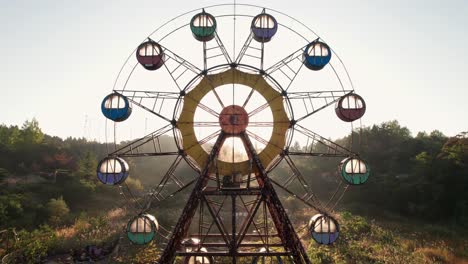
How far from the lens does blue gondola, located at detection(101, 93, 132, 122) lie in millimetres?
14703

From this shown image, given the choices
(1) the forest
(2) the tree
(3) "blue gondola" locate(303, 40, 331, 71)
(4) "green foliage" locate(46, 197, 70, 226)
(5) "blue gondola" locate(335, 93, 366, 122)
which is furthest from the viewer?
(2) the tree

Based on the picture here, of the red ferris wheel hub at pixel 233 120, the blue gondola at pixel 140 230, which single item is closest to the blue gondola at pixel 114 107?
the red ferris wheel hub at pixel 233 120

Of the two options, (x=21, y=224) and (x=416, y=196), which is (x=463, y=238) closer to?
(x=416, y=196)

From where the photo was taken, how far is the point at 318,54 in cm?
1559

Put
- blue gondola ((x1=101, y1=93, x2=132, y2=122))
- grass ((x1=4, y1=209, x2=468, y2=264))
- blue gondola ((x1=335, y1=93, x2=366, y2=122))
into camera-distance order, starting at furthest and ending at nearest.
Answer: grass ((x1=4, y1=209, x2=468, y2=264)), blue gondola ((x1=335, y1=93, x2=366, y2=122)), blue gondola ((x1=101, y1=93, x2=132, y2=122))

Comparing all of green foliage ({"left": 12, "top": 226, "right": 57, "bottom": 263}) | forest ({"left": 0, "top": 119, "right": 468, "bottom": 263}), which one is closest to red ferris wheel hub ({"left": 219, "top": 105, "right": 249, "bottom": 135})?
forest ({"left": 0, "top": 119, "right": 468, "bottom": 263})

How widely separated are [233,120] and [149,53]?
4.19 meters

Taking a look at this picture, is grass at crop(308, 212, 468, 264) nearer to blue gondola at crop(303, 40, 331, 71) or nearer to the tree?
blue gondola at crop(303, 40, 331, 71)

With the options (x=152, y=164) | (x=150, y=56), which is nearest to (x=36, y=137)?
(x=152, y=164)

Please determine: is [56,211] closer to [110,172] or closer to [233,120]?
[110,172]

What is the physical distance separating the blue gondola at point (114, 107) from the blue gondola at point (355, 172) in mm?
8465

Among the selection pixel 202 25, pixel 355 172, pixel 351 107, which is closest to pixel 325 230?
pixel 355 172

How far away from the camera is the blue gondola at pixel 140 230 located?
1352 cm

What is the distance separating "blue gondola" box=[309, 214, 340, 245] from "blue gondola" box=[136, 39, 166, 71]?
854 centimetres
